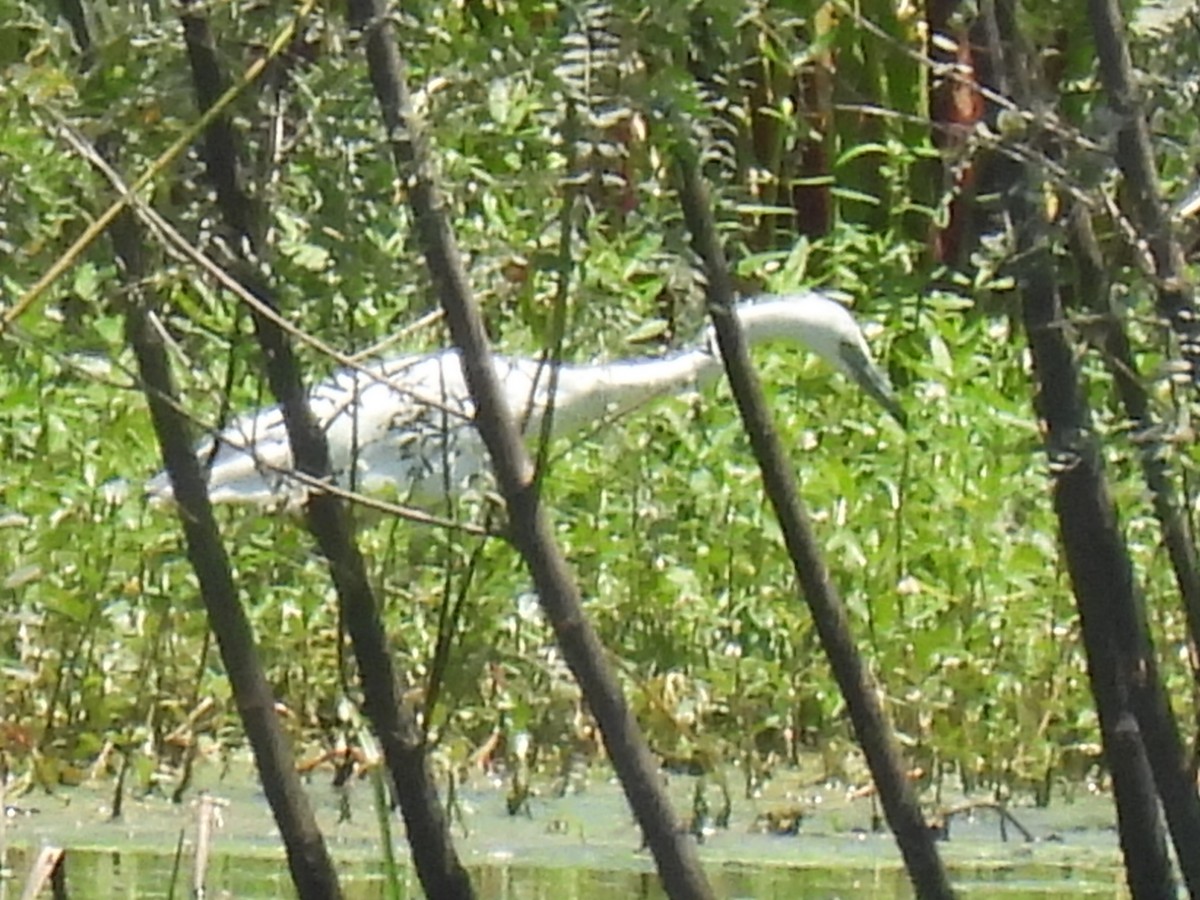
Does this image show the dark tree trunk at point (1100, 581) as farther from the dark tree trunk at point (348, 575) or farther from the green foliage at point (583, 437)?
the dark tree trunk at point (348, 575)

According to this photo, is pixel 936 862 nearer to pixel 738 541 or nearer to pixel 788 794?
pixel 788 794

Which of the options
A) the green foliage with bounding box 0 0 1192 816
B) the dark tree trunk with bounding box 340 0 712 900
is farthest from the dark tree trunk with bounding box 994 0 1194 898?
the dark tree trunk with bounding box 340 0 712 900

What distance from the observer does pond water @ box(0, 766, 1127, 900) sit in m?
3.80

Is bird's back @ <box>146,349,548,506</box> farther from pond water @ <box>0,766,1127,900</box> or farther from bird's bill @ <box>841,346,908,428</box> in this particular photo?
bird's bill @ <box>841,346,908,428</box>

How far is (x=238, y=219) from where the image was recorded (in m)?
2.64

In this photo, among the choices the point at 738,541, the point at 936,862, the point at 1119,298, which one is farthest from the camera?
the point at 738,541

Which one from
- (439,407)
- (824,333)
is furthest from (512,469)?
(824,333)

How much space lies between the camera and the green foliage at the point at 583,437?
249 cm

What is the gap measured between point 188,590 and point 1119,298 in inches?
108

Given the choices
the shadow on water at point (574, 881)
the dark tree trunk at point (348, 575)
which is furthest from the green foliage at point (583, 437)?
the shadow on water at point (574, 881)

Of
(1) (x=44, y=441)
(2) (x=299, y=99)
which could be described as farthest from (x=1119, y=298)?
(1) (x=44, y=441)

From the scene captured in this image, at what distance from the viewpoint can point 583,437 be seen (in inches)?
109

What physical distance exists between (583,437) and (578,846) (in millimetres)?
1384

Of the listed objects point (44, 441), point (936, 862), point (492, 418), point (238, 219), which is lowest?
point (936, 862)
